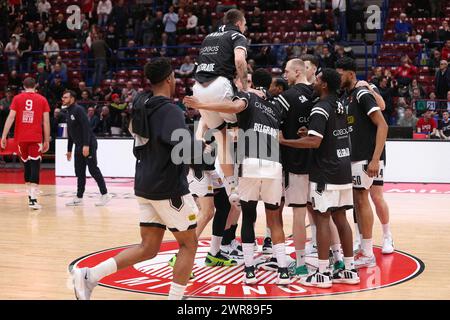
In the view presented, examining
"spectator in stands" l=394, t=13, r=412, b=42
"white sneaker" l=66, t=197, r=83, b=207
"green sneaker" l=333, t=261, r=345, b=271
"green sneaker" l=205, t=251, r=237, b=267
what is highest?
"spectator in stands" l=394, t=13, r=412, b=42

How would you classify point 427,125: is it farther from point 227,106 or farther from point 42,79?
point 42,79

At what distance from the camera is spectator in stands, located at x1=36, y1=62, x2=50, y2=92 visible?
836 inches

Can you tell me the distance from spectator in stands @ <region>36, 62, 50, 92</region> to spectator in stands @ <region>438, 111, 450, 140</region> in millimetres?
11893

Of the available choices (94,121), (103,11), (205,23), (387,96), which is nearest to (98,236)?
(387,96)

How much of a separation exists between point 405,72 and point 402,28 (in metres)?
2.32

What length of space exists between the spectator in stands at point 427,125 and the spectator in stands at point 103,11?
40.4 feet

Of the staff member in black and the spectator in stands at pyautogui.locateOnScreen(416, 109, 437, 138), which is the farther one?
the spectator in stands at pyautogui.locateOnScreen(416, 109, 437, 138)

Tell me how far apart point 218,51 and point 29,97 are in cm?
545

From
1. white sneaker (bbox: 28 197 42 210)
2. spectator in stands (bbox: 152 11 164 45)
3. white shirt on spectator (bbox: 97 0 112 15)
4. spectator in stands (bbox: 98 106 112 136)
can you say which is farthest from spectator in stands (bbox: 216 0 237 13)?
white sneaker (bbox: 28 197 42 210)

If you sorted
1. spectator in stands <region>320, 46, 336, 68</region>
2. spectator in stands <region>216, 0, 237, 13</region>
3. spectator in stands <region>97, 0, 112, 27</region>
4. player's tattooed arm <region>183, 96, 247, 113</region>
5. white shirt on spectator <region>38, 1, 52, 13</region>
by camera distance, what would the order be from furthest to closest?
1. white shirt on spectator <region>38, 1, 52, 13</region>
2. spectator in stands <region>97, 0, 112, 27</region>
3. spectator in stands <region>216, 0, 237, 13</region>
4. spectator in stands <region>320, 46, 336, 68</region>
5. player's tattooed arm <region>183, 96, 247, 113</region>

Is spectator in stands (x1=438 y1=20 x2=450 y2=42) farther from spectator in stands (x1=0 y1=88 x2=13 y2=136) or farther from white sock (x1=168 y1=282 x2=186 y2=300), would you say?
white sock (x1=168 y1=282 x2=186 y2=300)

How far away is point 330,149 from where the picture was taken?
6.42 m

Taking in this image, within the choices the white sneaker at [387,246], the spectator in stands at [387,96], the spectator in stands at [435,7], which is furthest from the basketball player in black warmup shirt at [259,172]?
the spectator in stands at [435,7]
